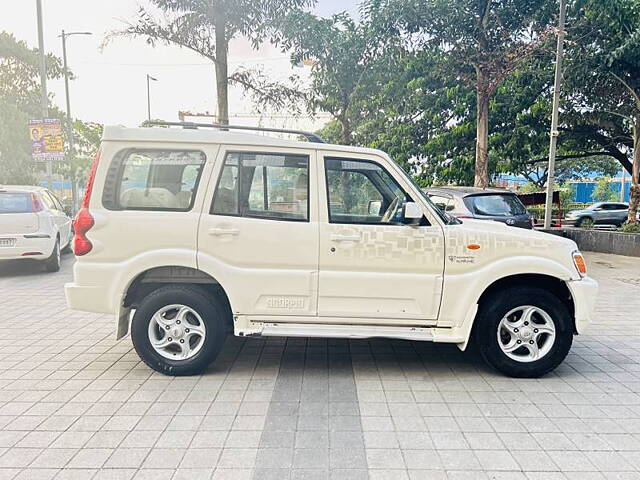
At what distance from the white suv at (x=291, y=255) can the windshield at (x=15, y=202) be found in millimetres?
5401

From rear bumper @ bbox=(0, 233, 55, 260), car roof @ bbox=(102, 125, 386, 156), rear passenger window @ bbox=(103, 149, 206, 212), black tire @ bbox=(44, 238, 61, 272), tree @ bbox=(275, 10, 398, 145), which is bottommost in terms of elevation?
black tire @ bbox=(44, 238, 61, 272)

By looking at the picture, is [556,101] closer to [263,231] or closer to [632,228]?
[632,228]

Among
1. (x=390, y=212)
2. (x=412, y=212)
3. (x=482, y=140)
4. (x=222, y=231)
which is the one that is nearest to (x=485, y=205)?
(x=482, y=140)

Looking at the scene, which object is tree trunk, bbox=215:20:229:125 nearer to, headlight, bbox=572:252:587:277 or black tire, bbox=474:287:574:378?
black tire, bbox=474:287:574:378

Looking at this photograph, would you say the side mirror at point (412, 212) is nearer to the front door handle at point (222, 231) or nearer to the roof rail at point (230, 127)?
the roof rail at point (230, 127)

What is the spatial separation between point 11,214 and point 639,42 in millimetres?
14280

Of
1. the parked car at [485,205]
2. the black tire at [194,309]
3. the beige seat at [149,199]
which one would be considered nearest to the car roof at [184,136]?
the beige seat at [149,199]

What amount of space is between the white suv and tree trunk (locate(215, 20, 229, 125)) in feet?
18.8

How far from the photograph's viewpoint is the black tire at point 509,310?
415 centimetres

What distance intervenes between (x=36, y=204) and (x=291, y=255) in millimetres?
6781

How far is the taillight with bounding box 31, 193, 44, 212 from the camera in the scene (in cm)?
855

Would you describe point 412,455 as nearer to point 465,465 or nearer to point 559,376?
point 465,465

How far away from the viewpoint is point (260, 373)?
430 cm

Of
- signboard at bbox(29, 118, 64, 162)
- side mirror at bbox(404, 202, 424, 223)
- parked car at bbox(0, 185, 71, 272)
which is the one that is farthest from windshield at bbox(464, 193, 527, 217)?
signboard at bbox(29, 118, 64, 162)
